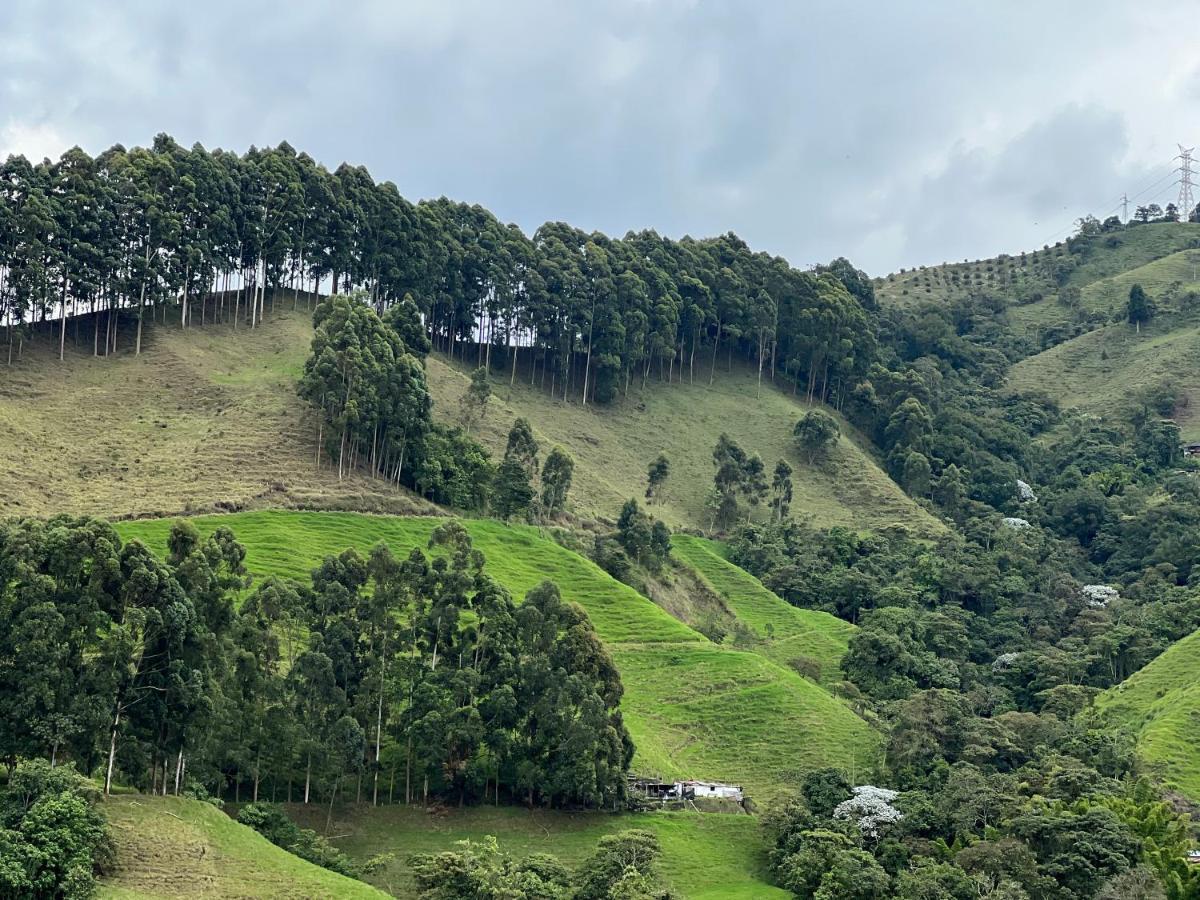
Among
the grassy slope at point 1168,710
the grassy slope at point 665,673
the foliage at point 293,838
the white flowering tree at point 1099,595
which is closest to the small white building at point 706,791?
the grassy slope at point 665,673

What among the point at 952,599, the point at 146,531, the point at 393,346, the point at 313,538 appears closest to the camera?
the point at 146,531

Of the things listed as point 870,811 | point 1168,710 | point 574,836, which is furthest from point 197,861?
point 1168,710

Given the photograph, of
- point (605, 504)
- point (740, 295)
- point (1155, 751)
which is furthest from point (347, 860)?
point (740, 295)

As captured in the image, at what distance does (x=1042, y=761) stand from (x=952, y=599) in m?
37.6

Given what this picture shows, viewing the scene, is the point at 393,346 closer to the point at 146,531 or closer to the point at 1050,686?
the point at 146,531

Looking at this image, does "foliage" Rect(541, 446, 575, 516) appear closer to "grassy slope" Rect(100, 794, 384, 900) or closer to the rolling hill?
the rolling hill

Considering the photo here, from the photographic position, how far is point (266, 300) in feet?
388

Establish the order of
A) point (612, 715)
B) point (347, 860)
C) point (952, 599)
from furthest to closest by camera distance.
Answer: point (952, 599) < point (612, 715) < point (347, 860)

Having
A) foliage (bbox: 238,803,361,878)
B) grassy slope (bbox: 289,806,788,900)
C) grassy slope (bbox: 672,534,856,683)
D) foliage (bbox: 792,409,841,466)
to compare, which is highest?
foliage (bbox: 792,409,841,466)

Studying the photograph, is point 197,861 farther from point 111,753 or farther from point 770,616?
point 770,616

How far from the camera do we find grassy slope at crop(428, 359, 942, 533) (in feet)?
370

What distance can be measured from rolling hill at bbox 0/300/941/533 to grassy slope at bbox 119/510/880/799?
373 centimetres

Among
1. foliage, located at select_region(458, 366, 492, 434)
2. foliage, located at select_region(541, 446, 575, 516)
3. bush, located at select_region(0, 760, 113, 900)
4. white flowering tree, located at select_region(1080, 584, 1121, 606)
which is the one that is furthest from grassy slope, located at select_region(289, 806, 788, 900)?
white flowering tree, located at select_region(1080, 584, 1121, 606)

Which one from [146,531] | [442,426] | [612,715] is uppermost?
[442,426]
